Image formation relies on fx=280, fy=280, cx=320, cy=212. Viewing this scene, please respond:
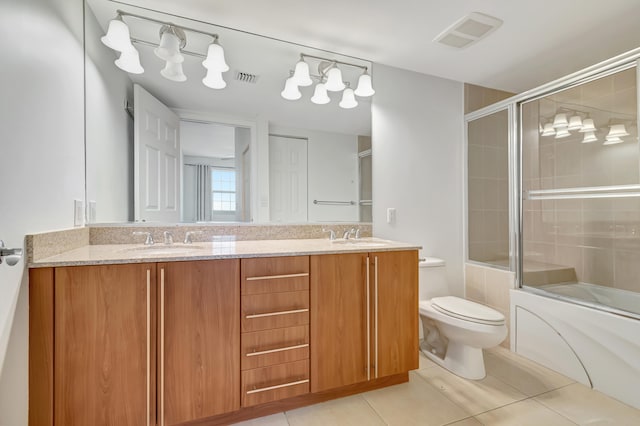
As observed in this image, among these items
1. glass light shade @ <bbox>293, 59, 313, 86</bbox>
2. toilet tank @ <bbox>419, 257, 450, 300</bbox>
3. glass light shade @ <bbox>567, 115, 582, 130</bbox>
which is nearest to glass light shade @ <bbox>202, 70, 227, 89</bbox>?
glass light shade @ <bbox>293, 59, 313, 86</bbox>

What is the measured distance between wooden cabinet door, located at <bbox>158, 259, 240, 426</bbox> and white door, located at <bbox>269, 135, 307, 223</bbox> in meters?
0.71

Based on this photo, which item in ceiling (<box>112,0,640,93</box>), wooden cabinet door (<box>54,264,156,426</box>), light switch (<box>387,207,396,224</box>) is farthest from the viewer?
light switch (<box>387,207,396,224</box>)

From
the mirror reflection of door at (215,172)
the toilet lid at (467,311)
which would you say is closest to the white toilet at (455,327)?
the toilet lid at (467,311)

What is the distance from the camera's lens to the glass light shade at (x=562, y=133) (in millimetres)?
2173

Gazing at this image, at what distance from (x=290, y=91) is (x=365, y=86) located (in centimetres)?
56

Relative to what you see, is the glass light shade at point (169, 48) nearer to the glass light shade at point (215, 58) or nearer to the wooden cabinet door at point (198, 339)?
the glass light shade at point (215, 58)

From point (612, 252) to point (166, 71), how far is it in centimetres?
324

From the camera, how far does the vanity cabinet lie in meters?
1.43

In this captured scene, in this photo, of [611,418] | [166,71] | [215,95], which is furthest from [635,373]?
[166,71]

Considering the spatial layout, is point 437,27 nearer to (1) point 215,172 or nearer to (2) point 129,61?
(1) point 215,172

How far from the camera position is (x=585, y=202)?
77.8 inches

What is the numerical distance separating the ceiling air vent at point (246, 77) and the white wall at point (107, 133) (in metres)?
0.63

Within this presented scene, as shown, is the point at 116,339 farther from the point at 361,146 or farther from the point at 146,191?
the point at 361,146

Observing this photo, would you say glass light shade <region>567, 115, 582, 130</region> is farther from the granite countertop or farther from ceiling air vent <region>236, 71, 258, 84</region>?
ceiling air vent <region>236, 71, 258, 84</region>
